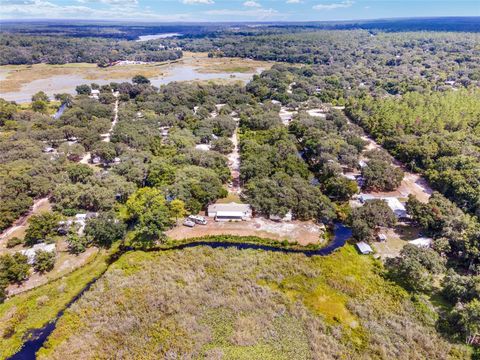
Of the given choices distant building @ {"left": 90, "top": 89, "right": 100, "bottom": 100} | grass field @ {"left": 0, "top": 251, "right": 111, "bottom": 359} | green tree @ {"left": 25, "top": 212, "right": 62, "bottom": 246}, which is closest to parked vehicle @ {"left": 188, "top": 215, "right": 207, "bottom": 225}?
grass field @ {"left": 0, "top": 251, "right": 111, "bottom": 359}

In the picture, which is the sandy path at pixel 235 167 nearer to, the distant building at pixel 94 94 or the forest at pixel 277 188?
the forest at pixel 277 188

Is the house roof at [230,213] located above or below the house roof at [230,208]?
below

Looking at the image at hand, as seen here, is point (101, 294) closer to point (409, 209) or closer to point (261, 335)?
point (261, 335)

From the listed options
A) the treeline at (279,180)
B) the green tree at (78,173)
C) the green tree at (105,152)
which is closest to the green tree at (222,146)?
the treeline at (279,180)

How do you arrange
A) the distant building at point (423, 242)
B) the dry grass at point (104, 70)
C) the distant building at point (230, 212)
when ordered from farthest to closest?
1. the dry grass at point (104, 70)
2. the distant building at point (230, 212)
3. the distant building at point (423, 242)

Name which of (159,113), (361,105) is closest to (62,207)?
(159,113)

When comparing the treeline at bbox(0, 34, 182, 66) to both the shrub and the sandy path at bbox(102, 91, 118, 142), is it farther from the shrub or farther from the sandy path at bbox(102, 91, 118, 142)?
the shrub
